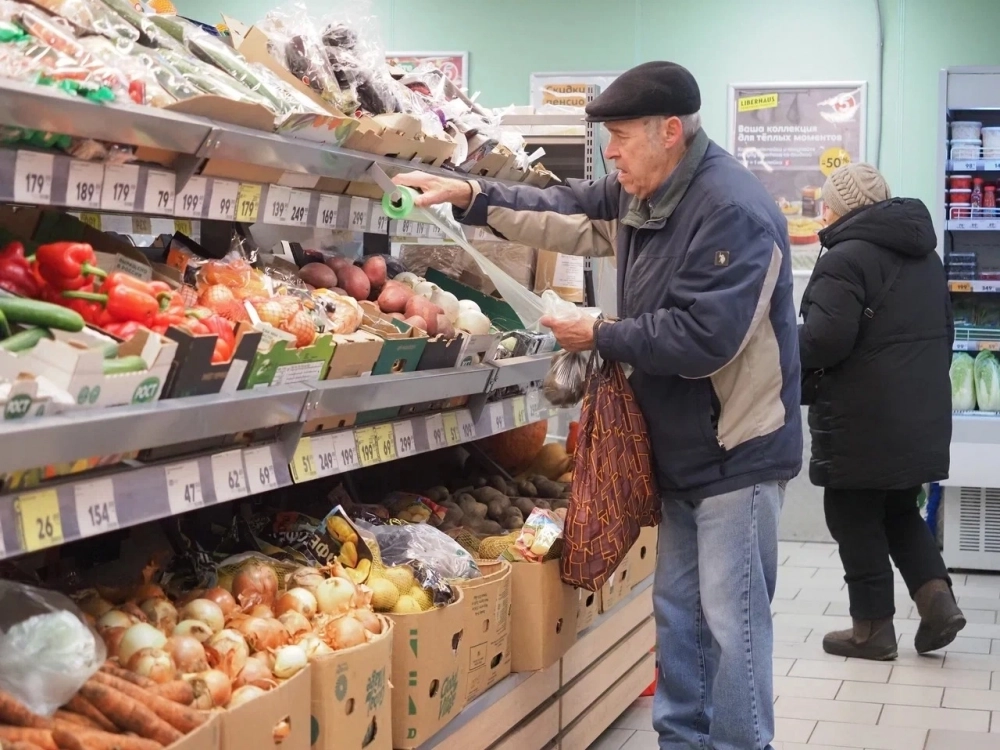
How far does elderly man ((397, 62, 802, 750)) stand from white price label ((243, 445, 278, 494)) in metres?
0.95

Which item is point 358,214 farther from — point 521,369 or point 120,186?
point 120,186

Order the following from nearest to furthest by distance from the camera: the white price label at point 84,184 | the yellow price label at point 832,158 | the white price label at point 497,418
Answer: the white price label at point 84,184 → the white price label at point 497,418 → the yellow price label at point 832,158

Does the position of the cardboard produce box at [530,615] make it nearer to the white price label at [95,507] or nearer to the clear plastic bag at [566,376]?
the clear plastic bag at [566,376]

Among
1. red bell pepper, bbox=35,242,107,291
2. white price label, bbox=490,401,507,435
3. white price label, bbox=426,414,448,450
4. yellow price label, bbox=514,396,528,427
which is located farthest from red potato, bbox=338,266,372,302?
red bell pepper, bbox=35,242,107,291

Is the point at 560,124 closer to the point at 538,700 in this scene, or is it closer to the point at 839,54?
the point at 538,700

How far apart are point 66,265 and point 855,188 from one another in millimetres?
3562

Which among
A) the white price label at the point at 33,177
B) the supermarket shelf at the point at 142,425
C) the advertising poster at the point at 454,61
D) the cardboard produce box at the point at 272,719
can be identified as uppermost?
the advertising poster at the point at 454,61

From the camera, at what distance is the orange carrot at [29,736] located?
1.79 meters

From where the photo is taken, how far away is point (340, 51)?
326 centimetres

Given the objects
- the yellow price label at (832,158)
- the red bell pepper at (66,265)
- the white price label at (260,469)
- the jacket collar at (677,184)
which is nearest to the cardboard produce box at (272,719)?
the white price label at (260,469)

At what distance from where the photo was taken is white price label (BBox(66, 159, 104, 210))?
207 cm

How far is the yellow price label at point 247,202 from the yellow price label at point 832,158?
5.07 meters

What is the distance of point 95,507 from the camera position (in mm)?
1920

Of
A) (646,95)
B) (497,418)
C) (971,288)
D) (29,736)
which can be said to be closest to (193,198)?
(29,736)
